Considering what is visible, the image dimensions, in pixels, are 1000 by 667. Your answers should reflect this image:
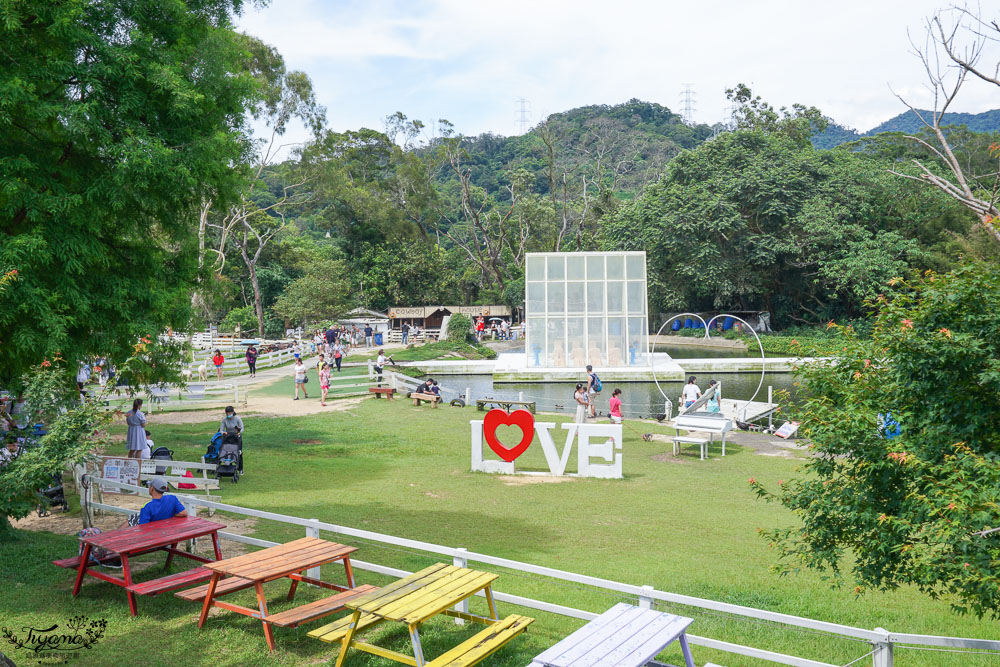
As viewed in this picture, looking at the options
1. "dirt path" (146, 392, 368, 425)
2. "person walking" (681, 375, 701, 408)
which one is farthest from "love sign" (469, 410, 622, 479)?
"dirt path" (146, 392, 368, 425)

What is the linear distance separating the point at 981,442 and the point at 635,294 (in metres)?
29.7

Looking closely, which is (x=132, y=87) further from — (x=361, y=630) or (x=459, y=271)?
(x=459, y=271)

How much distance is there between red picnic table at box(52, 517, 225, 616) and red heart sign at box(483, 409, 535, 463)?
7.36 meters

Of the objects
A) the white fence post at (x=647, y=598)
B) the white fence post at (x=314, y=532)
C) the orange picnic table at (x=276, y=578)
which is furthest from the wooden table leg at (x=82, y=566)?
the white fence post at (x=647, y=598)

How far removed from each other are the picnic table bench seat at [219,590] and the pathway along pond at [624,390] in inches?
737

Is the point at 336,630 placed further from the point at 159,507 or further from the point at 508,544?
the point at 508,544

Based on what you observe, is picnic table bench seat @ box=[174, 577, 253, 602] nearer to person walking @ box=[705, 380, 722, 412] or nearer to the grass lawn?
the grass lawn

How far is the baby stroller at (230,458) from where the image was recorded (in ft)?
46.0

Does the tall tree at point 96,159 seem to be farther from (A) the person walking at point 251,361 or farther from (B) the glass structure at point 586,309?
(B) the glass structure at point 586,309

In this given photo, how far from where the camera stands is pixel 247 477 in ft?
47.8

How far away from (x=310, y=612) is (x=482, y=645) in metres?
1.79

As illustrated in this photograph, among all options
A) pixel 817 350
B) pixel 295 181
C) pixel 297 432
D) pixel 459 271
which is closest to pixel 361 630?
pixel 817 350

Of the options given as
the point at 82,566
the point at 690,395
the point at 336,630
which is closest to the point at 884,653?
the point at 336,630

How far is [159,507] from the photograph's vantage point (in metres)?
8.51
